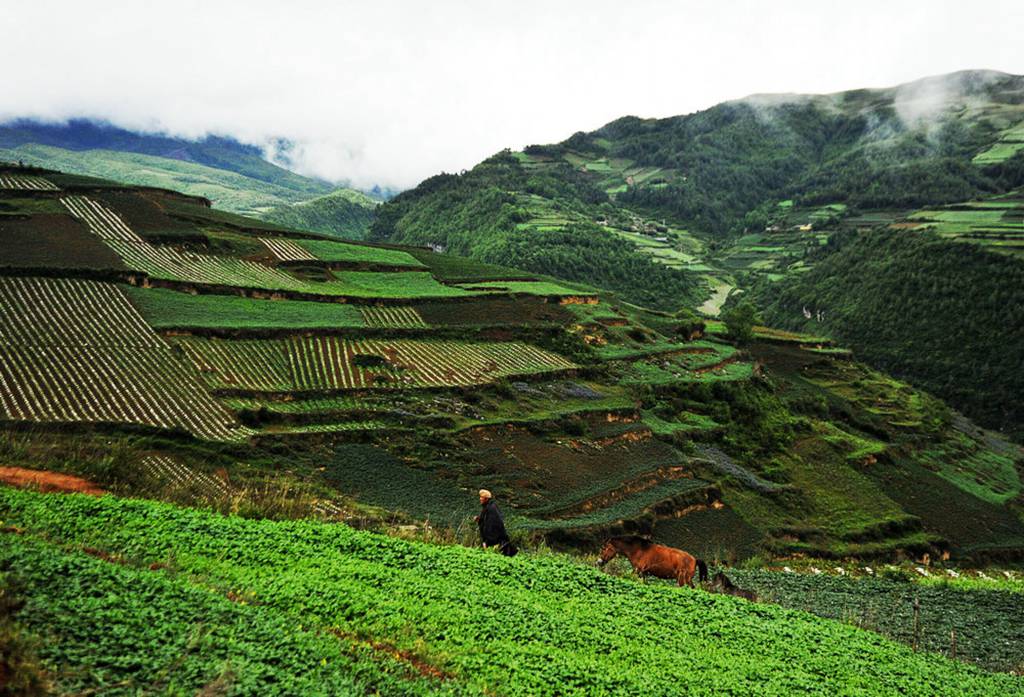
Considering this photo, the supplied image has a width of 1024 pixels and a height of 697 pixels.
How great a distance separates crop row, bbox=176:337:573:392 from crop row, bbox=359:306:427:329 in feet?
10.8

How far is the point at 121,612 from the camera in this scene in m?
9.02

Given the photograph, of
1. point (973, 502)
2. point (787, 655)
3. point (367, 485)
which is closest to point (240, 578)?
point (787, 655)

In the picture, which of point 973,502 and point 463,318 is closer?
point 973,502

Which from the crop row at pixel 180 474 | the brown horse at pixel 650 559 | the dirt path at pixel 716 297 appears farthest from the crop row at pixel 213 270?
the dirt path at pixel 716 297

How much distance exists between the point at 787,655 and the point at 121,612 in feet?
44.8

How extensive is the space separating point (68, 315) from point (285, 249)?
32.1 meters

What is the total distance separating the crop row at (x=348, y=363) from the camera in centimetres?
4231

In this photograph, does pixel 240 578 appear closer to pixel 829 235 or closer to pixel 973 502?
pixel 973 502

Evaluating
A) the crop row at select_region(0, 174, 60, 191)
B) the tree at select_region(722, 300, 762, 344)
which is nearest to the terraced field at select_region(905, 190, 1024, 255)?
the tree at select_region(722, 300, 762, 344)

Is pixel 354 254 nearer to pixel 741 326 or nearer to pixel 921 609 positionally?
pixel 741 326

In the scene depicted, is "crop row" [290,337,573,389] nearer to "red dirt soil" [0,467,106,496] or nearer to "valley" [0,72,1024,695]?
"valley" [0,72,1024,695]

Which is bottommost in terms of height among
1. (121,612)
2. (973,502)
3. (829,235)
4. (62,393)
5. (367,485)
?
(973,502)

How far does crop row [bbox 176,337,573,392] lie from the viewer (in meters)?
42.3

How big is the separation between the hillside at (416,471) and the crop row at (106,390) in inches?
9.1
